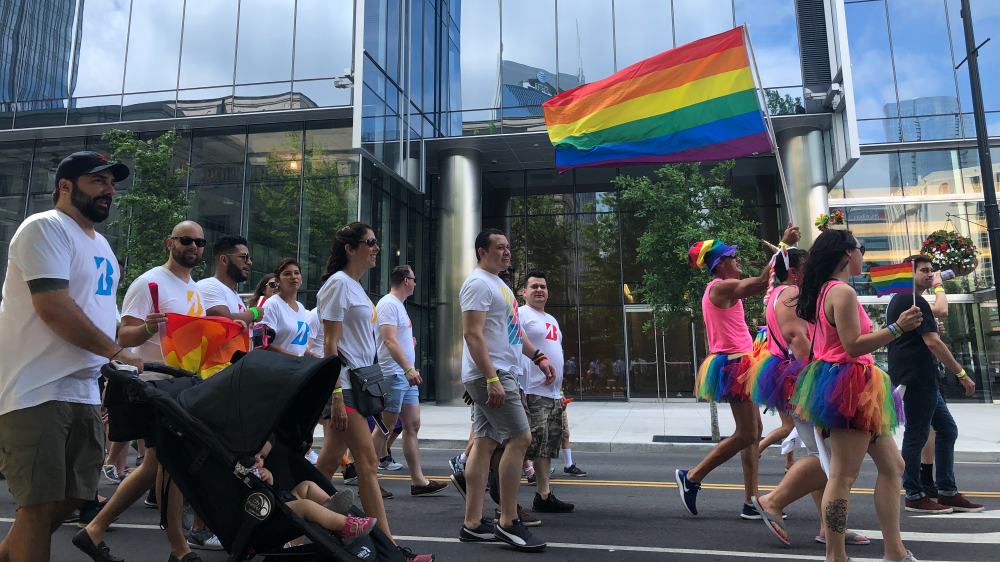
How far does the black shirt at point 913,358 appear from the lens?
218 inches

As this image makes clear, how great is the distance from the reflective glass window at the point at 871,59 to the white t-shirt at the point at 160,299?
71.3ft

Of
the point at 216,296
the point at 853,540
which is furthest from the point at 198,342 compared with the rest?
the point at 853,540

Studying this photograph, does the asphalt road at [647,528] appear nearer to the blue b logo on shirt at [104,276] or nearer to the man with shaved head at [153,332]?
the man with shaved head at [153,332]

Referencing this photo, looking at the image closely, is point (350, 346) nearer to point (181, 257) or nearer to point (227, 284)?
point (181, 257)

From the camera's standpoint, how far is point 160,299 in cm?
464

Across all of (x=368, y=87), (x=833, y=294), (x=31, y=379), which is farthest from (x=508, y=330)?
(x=368, y=87)

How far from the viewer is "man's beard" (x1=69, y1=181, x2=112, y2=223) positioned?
11.3 feet

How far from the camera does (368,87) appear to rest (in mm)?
16922

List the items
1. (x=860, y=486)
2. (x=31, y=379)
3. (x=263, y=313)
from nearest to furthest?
1. (x=31, y=379)
2. (x=263, y=313)
3. (x=860, y=486)

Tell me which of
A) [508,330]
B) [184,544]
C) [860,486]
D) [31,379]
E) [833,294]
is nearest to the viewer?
[31,379]

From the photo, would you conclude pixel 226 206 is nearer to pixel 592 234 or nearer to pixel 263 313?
pixel 592 234

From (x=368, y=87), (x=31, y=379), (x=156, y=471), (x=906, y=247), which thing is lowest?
(x=156, y=471)

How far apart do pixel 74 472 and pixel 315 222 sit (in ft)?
52.0

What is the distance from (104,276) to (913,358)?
6.14 m
